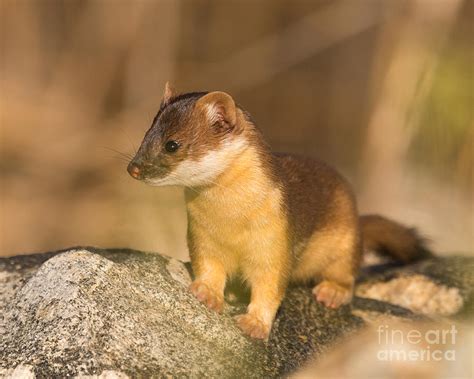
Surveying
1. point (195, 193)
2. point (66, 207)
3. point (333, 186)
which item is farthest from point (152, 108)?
point (195, 193)

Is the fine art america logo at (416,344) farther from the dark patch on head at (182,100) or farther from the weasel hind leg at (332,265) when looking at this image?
the dark patch on head at (182,100)

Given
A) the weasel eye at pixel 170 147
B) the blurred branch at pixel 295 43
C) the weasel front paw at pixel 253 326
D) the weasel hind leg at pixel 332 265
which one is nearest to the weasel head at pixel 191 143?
the weasel eye at pixel 170 147

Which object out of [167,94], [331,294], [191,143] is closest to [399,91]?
[331,294]

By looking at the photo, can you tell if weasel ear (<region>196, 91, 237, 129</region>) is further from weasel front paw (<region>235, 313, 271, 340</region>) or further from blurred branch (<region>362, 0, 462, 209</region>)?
blurred branch (<region>362, 0, 462, 209</region>)

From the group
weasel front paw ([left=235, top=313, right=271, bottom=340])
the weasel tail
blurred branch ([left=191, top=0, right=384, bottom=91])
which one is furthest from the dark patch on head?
blurred branch ([left=191, top=0, right=384, bottom=91])

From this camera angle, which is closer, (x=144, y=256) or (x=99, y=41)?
(x=144, y=256)

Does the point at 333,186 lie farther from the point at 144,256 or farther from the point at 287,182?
the point at 144,256

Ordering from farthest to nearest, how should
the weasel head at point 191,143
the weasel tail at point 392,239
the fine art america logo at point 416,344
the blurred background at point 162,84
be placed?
the blurred background at point 162,84 → the weasel tail at point 392,239 → the weasel head at point 191,143 → the fine art america logo at point 416,344

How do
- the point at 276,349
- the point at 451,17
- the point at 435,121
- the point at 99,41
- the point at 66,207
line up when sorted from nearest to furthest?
the point at 276,349 < the point at 435,121 < the point at 451,17 < the point at 66,207 < the point at 99,41
